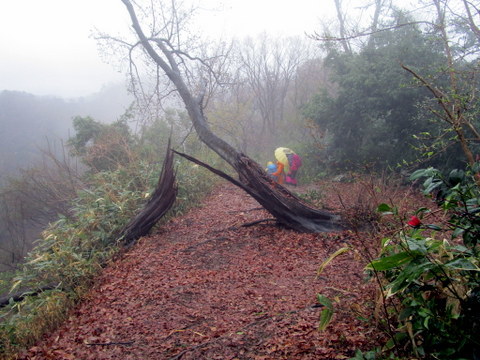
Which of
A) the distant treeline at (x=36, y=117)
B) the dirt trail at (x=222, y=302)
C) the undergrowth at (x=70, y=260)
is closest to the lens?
the dirt trail at (x=222, y=302)

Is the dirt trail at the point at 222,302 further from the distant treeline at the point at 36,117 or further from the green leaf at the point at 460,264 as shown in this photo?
the distant treeline at the point at 36,117

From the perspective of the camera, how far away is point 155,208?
6023 millimetres

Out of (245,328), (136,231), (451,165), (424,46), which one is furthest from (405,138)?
(245,328)

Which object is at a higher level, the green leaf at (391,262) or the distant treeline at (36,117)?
the distant treeline at (36,117)

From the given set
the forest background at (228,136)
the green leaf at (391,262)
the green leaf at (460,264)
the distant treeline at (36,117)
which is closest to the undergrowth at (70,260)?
the forest background at (228,136)

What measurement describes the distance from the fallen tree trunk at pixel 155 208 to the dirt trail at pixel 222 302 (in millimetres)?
232

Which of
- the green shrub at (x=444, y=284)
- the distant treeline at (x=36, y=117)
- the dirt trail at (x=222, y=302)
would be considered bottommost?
the dirt trail at (x=222, y=302)

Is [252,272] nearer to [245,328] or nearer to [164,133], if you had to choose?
[245,328]

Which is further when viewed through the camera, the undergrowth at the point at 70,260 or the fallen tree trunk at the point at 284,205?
the fallen tree trunk at the point at 284,205

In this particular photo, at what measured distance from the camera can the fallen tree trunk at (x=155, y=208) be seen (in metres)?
5.72

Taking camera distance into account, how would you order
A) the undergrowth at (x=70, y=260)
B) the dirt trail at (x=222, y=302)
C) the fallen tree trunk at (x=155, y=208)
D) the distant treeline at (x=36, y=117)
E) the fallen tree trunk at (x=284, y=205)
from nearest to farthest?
the dirt trail at (x=222, y=302) → the undergrowth at (x=70, y=260) → the fallen tree trunk at (x=284, y=205) → the fallen tree trunk at (x=155, y=208) → the distant treeline at (x=36, y=117)

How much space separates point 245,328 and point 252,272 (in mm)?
1416

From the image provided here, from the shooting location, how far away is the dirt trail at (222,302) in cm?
240

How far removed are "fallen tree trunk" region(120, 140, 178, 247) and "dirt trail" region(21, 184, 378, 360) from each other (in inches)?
9.1
